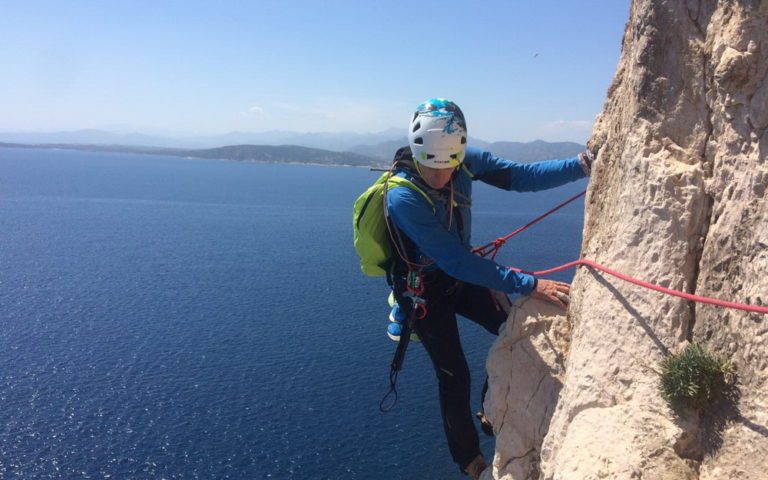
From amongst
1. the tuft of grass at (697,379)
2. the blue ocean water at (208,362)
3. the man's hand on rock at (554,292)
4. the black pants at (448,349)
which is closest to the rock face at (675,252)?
the tuft of grass at (697,379)

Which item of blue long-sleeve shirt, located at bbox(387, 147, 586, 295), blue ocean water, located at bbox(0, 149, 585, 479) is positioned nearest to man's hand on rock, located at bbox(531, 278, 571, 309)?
blue long-sleeve shirt, located at bbox(387, 147, 586, 295)

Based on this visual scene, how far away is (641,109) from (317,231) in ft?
225

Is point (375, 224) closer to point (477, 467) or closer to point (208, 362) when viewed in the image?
point (477, 467)

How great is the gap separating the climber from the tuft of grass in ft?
5.73

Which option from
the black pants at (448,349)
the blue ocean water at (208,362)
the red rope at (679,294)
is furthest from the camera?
the blue ocean water at (208,362)

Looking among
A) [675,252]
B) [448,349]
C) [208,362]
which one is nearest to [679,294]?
[675,252]

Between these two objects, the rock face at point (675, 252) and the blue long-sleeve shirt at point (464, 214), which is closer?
the rock face at point (675, 252)

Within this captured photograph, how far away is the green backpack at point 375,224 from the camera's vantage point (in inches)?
240

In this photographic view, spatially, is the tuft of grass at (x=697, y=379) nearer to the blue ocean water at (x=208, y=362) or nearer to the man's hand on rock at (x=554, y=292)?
the man's hand on rock at (x=554, y=292)

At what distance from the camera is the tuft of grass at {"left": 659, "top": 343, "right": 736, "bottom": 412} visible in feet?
13.7

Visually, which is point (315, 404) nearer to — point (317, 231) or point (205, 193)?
point (317, 231)

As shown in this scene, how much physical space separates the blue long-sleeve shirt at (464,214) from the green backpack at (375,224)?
173mm

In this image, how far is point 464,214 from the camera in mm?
6594

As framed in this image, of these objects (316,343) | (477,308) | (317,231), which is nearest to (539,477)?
(477,308)
